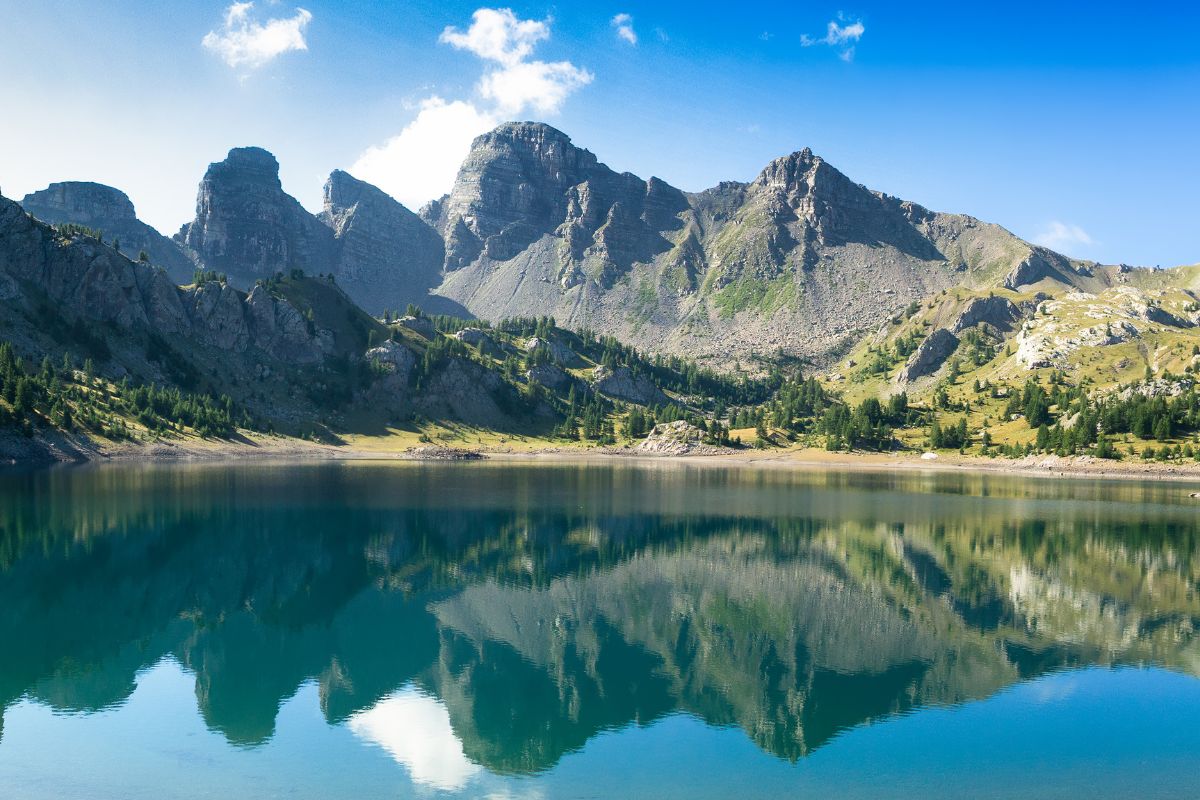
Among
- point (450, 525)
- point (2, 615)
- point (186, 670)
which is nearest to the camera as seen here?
point (186, 670)

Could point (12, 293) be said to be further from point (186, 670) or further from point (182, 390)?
point (186, 670)

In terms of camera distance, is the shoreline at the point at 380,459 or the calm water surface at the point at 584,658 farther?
the shoreline at the point at 380,459

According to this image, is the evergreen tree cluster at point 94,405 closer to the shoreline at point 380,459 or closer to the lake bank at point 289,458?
the lake bank at point 289,458

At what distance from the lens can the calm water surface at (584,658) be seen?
25.4m

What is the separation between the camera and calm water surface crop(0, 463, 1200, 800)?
2544 cm

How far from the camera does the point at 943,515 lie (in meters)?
89.9

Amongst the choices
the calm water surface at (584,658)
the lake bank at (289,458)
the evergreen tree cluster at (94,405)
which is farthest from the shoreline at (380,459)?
the calm water surface at (584,658)

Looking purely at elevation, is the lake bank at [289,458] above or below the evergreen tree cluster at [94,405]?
below

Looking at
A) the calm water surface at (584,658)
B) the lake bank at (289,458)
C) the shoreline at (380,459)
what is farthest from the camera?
the shoreline at (380,459)

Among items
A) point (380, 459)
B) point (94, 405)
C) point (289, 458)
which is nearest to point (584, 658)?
point (94, 405)

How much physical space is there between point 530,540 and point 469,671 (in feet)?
110

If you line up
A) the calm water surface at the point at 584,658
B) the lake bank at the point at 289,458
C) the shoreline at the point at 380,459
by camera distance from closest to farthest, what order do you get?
the calm water surface at the point at 584,658
the lake bank at the point at 289,458
the shoreline at the point at 380,459

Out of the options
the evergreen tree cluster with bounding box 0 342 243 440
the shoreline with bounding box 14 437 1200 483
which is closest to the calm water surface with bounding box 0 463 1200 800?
the evergreen tree cluster with bounding box 0 342 243 440

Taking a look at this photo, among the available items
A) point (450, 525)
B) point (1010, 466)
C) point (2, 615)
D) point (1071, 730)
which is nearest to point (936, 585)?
point (1071, 730)
